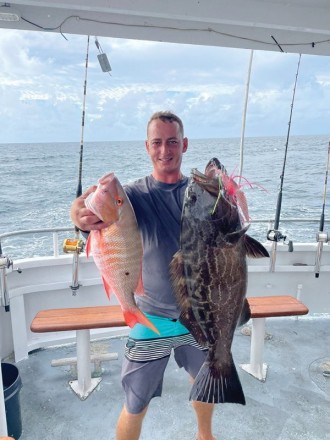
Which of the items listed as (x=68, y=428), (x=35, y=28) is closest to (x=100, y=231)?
(x=35, y=28)

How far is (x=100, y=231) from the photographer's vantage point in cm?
175

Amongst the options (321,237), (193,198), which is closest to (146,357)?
(193,198)

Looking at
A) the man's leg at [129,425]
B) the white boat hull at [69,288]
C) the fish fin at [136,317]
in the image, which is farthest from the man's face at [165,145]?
the white boat hull at [69,288]

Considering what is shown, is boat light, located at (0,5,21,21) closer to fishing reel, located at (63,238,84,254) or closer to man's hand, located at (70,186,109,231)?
man's hand, located at (70,186,109,231)

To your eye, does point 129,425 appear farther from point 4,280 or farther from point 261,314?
point 4,280

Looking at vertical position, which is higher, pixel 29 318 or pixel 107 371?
pixel 29 318

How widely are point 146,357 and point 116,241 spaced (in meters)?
1.01

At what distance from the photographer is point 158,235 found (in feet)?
7.62

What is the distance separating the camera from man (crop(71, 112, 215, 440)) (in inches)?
91.4

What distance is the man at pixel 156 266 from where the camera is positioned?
2320 mm

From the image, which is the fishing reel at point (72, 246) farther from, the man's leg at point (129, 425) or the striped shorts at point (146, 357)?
the man's leg at point (129, 425)

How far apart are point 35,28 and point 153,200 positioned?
1582 mm

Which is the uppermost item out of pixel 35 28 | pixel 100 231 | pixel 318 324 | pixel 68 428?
pixel 35 28

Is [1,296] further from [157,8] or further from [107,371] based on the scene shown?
[157,8]
